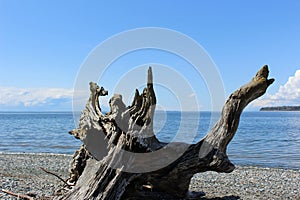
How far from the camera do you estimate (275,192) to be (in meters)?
8.55

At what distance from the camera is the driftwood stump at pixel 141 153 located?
211 inches

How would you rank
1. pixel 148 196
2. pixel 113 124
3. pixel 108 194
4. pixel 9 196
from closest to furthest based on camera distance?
pixel 108 194, pixel 113 124, pixel 148 196, pixel 9 196

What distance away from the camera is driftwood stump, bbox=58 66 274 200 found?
5352mm

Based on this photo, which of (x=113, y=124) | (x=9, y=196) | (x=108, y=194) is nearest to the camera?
(x=108, y=194)

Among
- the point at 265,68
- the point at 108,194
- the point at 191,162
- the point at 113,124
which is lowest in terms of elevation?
the point at 108,194

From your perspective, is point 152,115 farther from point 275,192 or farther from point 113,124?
point 275,192

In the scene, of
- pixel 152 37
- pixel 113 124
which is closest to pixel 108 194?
pixel 113 124

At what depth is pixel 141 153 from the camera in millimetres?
5645

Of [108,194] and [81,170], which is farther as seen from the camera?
[81,170]

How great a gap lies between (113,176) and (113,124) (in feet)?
3.28

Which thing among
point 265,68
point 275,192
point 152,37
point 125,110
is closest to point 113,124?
point 125,110

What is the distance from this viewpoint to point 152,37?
6930 millimetres

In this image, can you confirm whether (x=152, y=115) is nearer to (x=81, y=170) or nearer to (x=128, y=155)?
(x=128, y=155)

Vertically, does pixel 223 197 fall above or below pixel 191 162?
below
